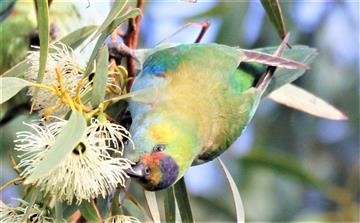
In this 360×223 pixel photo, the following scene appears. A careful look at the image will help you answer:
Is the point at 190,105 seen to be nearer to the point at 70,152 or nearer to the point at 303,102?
the point at 70,152

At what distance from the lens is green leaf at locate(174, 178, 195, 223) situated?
119 centimetres

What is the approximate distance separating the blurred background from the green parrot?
2.65 feet

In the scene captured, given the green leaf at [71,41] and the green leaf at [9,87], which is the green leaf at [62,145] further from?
the green leaf at [71,41]

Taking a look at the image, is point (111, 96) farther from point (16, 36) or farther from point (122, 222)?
point (16, 36)

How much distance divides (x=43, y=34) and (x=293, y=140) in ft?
5.82

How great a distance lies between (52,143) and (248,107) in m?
0.39

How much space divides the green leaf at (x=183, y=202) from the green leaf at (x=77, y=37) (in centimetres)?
28

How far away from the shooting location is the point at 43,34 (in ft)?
3.43

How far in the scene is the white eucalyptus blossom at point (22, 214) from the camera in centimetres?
103

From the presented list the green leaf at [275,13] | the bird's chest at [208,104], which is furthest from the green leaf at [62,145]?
the green leaf at [275,13]

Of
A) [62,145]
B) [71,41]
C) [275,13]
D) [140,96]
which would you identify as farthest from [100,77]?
[275,13]

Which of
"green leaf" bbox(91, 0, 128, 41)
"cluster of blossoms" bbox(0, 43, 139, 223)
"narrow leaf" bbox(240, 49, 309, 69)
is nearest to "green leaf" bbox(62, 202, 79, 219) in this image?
"cluster of blossoms" bbox(0, 43, 139, 223)

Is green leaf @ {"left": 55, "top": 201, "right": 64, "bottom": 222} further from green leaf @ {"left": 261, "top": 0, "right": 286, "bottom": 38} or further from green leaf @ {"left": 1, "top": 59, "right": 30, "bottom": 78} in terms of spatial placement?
green leaf @ {"left": 261, "top": 0, "right": 286, "bottom": 38}

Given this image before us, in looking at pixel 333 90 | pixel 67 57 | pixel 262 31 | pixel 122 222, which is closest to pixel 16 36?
pixel 67 57
